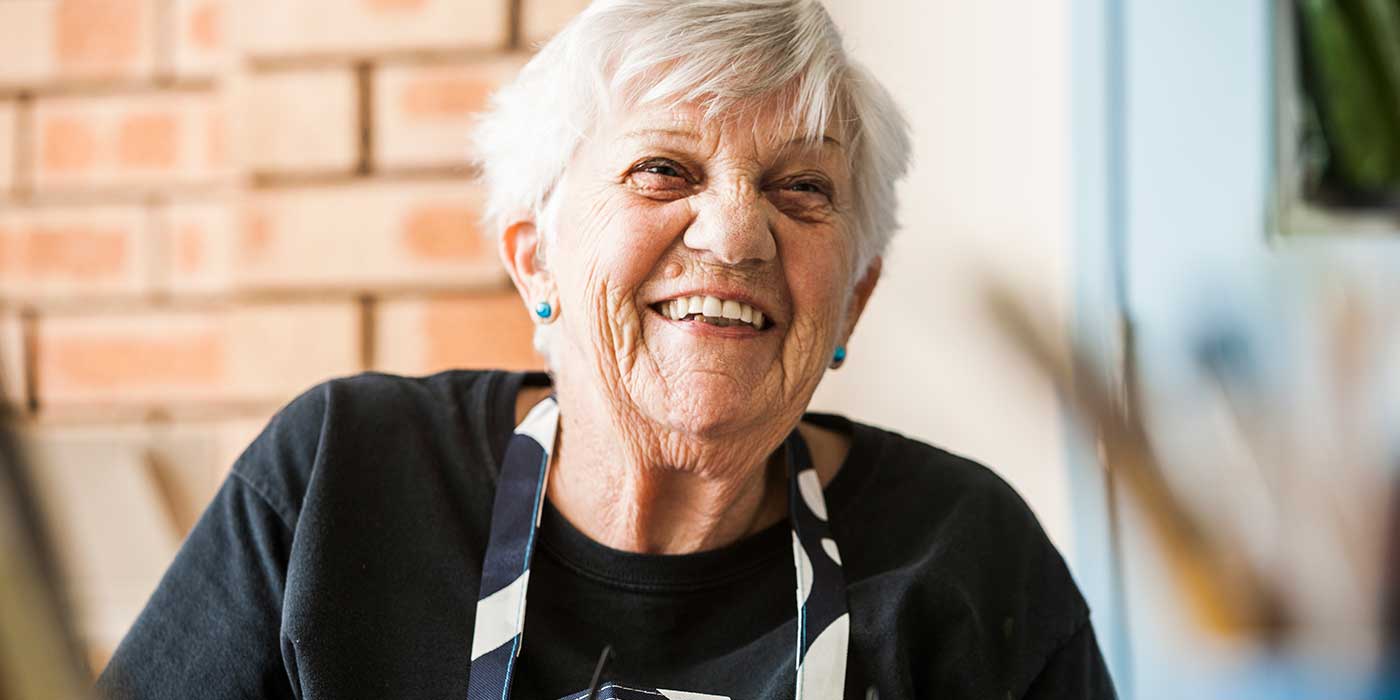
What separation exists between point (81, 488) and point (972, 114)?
4.97 ft

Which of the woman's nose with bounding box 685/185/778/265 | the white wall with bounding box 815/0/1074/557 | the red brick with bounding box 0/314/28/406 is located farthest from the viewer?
the white wall with bounding box 815/0/1074/557

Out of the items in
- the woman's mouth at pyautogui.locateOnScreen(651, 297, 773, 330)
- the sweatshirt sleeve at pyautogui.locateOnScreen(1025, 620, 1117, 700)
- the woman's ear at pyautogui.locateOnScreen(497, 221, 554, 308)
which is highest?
the woman's ear at pyautogui.locateOnScreen(497, 221, 554, 308)

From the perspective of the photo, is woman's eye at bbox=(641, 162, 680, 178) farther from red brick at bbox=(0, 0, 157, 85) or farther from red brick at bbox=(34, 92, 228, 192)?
red brick at bbox=(0, 0, 157, 85)

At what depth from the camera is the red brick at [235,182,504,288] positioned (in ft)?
5.39

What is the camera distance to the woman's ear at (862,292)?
1.28 m

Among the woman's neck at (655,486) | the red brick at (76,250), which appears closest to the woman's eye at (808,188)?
the woman's neck at (655,486)

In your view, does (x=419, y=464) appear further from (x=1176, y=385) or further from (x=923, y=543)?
(x=1176, y=385)

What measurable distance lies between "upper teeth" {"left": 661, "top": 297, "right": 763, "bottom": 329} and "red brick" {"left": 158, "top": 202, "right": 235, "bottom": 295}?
39.9 inches

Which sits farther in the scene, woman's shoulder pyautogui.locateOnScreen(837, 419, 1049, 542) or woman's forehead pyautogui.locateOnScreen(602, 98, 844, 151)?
woman's shoulder pyautogui.locateOnScreen(837, 419, 1049, 542)

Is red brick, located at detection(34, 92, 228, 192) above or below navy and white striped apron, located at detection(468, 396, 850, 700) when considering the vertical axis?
above

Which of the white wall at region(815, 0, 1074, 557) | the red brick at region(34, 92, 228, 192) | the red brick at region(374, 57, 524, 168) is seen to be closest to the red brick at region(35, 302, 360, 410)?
the red brick at region(34, 92, 228, 192)

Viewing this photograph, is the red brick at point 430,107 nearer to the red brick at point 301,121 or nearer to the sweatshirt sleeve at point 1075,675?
the red brick at point 301,121

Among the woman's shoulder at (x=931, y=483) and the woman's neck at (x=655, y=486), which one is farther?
the woman's shoulder at (x=931, y=483)

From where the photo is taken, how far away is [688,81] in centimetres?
109
